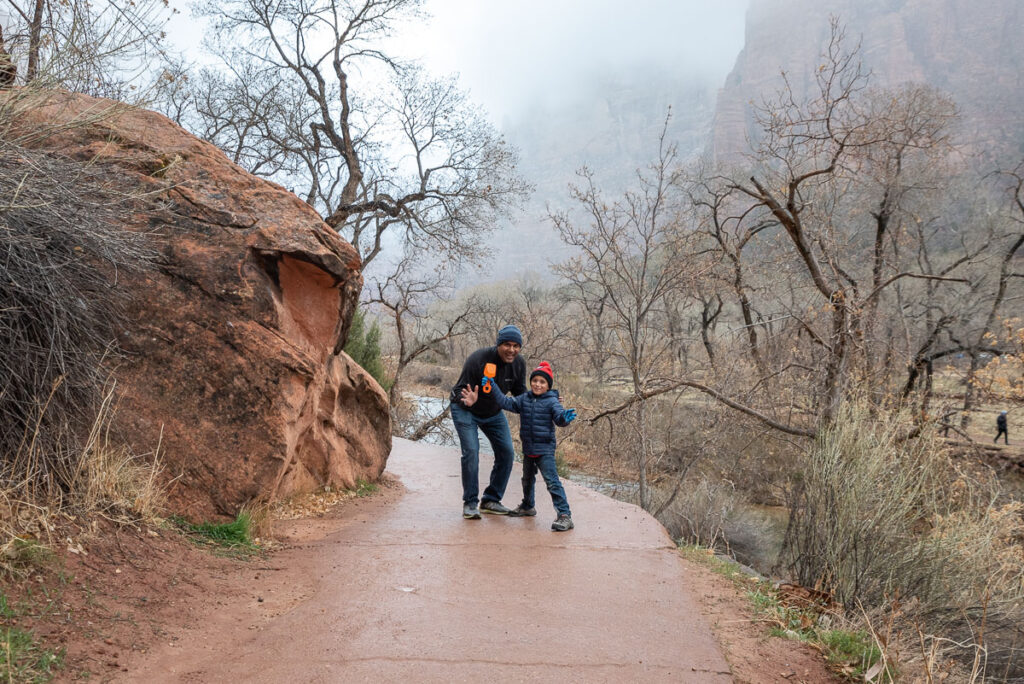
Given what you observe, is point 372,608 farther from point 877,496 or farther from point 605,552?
point 877,496

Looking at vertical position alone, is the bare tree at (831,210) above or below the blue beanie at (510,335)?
above

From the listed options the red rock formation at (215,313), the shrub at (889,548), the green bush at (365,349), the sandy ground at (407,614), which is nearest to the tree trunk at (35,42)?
the red rock formation at (215,313)

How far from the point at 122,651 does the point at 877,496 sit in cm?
603

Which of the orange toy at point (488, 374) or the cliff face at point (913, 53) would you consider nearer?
the orange toy at point (488, 374)

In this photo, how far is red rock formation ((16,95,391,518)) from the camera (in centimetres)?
518

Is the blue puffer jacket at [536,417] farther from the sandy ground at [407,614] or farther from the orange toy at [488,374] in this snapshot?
the sandy ground at [407,614]

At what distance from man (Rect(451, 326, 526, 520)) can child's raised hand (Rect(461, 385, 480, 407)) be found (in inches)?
1.5

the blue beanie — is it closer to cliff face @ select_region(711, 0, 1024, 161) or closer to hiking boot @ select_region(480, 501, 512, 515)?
hiking boot @ select_region(480, 501, 512, 515)

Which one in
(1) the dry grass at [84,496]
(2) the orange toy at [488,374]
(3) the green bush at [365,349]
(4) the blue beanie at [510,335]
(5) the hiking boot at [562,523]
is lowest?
(5) the hiking boot at [562,523]

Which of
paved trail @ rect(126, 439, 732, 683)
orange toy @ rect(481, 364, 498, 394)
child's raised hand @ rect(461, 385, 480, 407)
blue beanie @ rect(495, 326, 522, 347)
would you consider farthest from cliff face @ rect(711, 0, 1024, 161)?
paved trail @ rect(126, 439, 732, 683)

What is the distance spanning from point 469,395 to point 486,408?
255 mm

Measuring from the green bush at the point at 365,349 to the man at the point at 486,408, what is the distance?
39.7ft

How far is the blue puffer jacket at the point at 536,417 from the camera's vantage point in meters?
6.22

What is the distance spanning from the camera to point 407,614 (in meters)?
3.96
